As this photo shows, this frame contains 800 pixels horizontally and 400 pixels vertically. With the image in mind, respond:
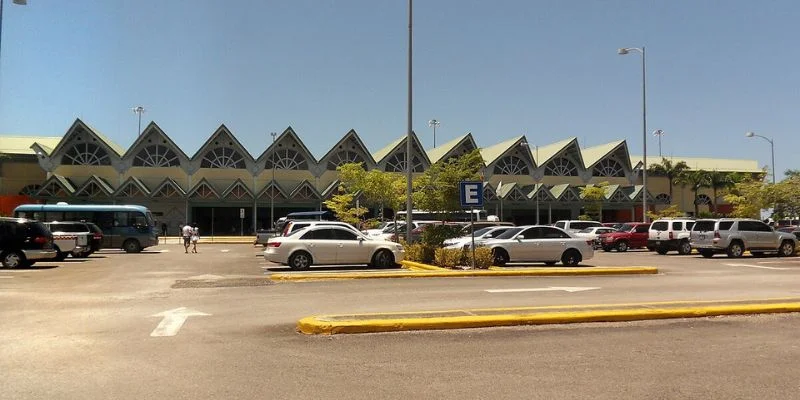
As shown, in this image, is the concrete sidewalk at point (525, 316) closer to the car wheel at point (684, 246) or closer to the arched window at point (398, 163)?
the car wheel at point (684, 246)

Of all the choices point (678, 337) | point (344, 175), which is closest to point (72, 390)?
point (678, 337)

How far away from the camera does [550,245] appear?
20.1 meters

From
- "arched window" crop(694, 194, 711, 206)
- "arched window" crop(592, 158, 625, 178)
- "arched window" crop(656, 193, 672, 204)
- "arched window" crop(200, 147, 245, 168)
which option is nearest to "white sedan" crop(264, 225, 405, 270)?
"arched window" crop(200, 147, 245, 168)

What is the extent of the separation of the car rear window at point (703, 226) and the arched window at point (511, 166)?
1626 inches

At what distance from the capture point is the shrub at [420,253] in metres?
20.0

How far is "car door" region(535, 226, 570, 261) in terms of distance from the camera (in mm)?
20047

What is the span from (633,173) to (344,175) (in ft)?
136

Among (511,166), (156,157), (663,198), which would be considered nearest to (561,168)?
(511,166)

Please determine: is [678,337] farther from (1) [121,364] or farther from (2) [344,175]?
(2) [344,175]

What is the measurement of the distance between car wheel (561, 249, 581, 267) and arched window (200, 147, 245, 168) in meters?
46.8

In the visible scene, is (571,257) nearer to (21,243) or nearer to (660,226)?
(660,226)

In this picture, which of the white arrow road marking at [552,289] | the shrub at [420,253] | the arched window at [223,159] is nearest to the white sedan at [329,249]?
the shrub at [420,253]

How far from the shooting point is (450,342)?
776 cm

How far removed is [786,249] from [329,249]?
2072 centimetres
